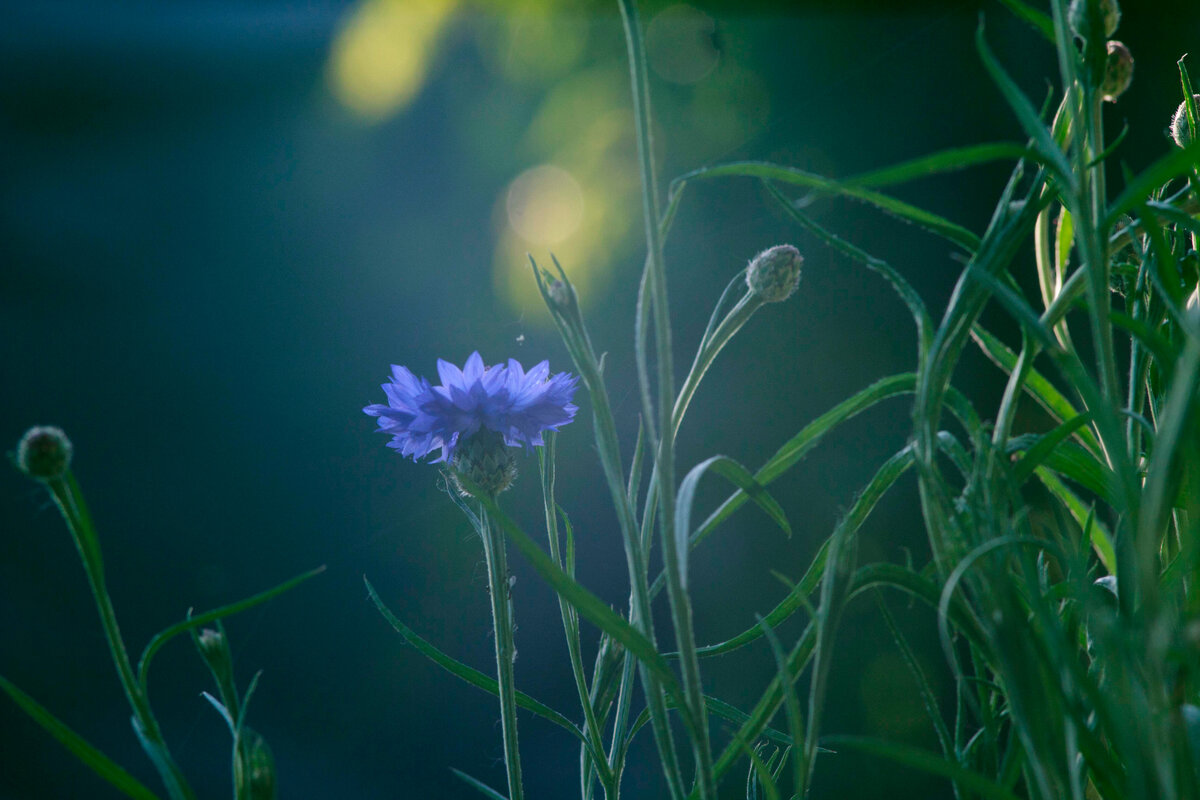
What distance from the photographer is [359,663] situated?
38.4 inches

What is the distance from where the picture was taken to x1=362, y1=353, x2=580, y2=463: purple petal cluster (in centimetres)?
30

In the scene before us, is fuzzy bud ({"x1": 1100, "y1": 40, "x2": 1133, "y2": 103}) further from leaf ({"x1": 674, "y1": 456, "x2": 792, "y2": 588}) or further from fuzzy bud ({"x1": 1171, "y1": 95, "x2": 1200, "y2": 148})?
leaf ({"x1": 674, "y1": 456, "x2": 792, "y2": 588})

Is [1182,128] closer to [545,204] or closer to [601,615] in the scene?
[601,615]

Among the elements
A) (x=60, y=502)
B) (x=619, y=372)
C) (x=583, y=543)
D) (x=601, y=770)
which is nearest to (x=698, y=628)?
(x=583, y=543)

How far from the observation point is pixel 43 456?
0.21 meters

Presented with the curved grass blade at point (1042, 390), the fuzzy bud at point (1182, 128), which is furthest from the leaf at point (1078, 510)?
the fuzzy bud at point (1182, 128)

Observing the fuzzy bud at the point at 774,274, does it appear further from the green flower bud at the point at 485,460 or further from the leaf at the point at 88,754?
the leaf at the point at 88,754

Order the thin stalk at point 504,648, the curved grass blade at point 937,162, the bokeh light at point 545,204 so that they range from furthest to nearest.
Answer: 1. the bokeh light at point 545,204
2. the thin stalk at point 504,648
3. the curved grass blade at point 937,162

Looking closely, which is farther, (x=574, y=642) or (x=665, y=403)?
(x=574, y=642)

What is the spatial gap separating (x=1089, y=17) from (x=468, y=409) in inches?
8.7

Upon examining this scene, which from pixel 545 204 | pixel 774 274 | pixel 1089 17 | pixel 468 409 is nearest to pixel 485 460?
pixel 468 409

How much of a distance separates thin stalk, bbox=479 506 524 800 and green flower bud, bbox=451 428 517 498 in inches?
0.9

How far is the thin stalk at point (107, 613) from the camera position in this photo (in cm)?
20

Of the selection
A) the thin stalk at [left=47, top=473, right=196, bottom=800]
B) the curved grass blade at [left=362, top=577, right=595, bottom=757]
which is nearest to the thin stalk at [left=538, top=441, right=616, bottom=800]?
the curved grass blade at [left=362, top=577, right=595, bottom=757]
